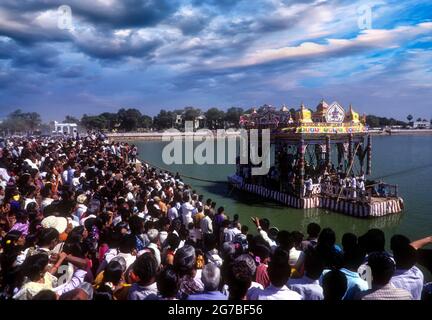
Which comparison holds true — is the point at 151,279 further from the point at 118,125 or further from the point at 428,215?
the point at 118,125

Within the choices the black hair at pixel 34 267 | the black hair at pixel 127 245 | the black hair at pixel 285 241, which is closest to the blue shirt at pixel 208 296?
the black hair at pixel 34 267

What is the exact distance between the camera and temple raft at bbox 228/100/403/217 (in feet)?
60.1

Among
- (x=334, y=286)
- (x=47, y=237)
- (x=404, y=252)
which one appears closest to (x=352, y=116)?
(x=404, y=252)

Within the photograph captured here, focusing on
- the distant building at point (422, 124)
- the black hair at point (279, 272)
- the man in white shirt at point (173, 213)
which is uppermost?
the distant building at point (422, 124)

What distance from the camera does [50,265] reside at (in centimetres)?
429

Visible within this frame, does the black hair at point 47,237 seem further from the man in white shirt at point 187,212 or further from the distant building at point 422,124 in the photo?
the distant building at point 422,124

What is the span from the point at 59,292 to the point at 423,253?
3.93 metres

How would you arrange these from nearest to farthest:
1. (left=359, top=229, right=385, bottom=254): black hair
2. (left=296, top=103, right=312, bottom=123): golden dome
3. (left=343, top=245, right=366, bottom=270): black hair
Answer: (left=343, top=245, right=366, bottom=270): black hair < (left=359, top=229, right=385, bottom=254): black hair < (left=296, top=103, right=312, bottom=123): golden dome

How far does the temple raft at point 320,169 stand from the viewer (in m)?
18.3

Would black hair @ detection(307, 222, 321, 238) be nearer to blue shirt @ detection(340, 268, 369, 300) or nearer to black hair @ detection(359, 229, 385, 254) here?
black hair @ detection(359, 229, 385, 254)

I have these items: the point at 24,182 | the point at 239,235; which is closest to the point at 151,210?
the point at 239,235

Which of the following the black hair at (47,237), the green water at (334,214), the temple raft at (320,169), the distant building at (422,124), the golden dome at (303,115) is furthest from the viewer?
the distant building at (422,124)

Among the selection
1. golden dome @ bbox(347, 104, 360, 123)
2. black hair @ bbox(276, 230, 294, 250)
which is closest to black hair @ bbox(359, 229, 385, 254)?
black hair @ bbox(276, 230, 294, 250)

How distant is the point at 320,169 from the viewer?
878 inches
